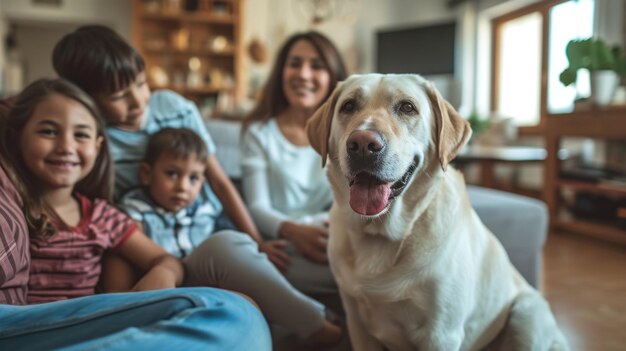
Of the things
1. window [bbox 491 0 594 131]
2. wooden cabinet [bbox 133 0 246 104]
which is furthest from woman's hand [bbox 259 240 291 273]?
wooden cabinet [bbox 133 0 246 104]

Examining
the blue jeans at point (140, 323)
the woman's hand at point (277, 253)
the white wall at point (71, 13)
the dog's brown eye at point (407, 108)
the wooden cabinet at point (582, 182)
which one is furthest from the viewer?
the white wall at point (71, 13)

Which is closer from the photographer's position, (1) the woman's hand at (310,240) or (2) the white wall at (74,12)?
(1) the woman's hand at (310,240)

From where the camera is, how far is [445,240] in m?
0.98

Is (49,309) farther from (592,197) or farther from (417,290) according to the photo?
(592,197)

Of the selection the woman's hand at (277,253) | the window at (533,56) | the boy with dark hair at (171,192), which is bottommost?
the woman's hand at (277,253)

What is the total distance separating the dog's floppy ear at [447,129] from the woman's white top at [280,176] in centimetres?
72

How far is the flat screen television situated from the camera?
629 centimetres

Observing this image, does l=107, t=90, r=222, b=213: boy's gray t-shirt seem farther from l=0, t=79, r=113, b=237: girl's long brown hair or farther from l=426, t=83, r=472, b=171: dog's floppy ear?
l=426, t=83, r=472, b=171: dog's floppy ear

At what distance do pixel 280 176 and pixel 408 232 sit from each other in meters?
0.78

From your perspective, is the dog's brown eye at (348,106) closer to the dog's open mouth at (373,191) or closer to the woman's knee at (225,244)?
the dog's open mouth at (373,191)

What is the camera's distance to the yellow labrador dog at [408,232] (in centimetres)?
93

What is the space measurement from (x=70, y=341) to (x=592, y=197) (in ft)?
11.7

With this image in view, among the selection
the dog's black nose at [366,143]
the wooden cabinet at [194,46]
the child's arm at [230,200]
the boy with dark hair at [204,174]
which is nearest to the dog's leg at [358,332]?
the boy with dark hair at [204,174]

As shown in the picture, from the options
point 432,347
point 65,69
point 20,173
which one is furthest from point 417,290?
point 65,69
